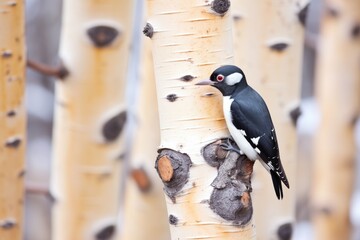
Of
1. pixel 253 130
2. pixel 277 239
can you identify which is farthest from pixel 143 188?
pixel 253 130

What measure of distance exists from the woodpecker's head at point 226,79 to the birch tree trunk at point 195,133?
11mm

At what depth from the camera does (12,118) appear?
1262mm

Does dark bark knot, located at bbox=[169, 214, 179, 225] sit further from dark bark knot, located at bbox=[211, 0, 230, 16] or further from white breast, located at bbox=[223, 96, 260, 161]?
dark bark knot, located at bbox=[211, 0, 230, 16]

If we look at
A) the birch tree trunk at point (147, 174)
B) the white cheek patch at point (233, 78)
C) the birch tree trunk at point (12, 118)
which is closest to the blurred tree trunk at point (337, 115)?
the birch tree trunk at point (147, 174)

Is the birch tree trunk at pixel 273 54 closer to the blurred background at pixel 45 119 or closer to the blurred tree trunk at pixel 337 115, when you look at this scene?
the blurred tree trunk at pixel 337 115

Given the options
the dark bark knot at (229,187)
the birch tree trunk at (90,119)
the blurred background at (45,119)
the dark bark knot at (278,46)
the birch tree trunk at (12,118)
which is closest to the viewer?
the dark bark knot at (229,187)

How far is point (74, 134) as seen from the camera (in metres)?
1.47

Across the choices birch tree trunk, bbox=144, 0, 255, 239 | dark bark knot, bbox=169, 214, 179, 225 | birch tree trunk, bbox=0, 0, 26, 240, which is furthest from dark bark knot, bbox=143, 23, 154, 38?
birch tree trunk, bbox=0, 0, 26, 240

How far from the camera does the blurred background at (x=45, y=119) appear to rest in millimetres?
3668

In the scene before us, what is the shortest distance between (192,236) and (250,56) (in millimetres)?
504

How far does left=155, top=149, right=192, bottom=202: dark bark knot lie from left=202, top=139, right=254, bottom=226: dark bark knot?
27mm

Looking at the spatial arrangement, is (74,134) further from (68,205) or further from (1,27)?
(1,27)

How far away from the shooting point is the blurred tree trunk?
208 centimetres

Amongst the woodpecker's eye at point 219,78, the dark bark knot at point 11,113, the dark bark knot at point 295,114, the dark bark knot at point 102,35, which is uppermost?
the dark bark knot at point 102,35
